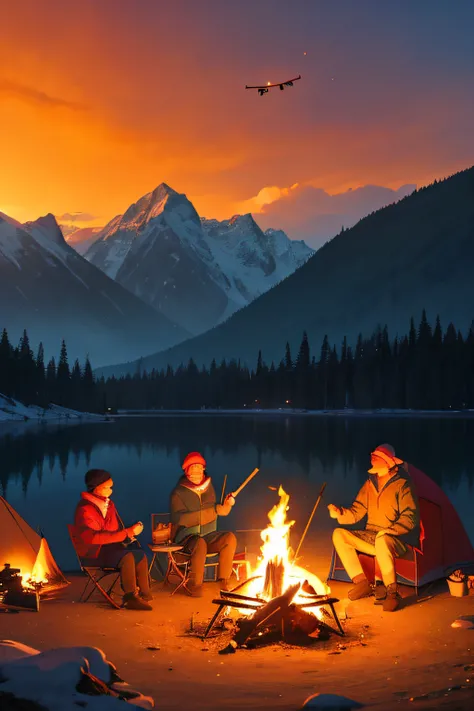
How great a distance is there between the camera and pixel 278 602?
959 cm

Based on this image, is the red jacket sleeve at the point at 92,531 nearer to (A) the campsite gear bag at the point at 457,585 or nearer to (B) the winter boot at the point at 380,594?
(B) the winter boot at the point at 380,594

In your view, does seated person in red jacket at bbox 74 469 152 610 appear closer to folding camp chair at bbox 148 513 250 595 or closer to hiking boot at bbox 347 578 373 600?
folding camp chair at bbox 148 513 250 595

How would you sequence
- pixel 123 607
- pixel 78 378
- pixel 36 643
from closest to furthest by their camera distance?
pixel 36 643 < pixel 123 607 < pixel 78 378

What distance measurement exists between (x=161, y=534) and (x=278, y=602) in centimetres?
296

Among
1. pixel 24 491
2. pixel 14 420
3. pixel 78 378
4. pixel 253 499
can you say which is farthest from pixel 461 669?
pixel 78 378

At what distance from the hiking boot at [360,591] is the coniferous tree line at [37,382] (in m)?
127

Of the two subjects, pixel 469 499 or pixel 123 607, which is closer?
pixel 123 607

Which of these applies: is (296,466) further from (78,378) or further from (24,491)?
(78,378)

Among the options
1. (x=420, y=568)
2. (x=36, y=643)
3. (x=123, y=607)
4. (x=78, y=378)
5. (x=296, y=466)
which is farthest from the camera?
(x=78, y=378)

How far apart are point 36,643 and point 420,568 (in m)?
5.06

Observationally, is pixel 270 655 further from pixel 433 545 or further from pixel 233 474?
pixel 233 474

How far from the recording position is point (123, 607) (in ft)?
36.4

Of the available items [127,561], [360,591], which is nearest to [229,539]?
[127,561]

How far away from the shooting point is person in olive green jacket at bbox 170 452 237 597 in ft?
39.5
